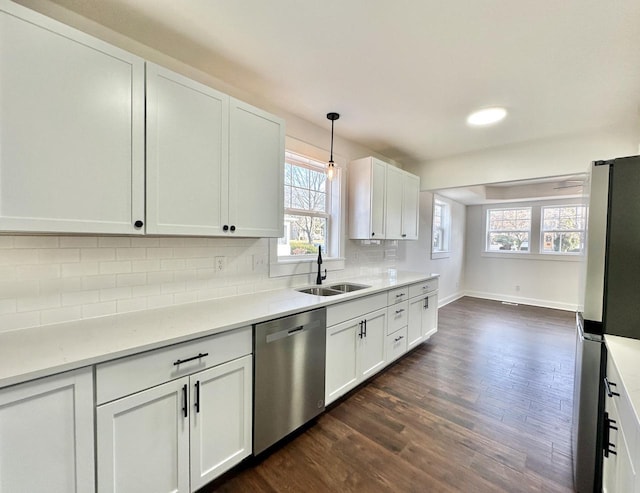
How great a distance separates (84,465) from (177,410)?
13.7 inches

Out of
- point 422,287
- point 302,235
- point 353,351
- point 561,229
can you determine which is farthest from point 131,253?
point 561,229

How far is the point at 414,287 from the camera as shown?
126 inches

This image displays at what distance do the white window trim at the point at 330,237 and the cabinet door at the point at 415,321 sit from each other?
93 cm

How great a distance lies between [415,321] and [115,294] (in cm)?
289

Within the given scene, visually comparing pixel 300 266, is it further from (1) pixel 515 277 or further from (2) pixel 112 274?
(1) pixel 515 277

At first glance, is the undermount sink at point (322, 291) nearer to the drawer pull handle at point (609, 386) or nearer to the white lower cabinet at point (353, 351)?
the white lower cabinet at point (353, 351)

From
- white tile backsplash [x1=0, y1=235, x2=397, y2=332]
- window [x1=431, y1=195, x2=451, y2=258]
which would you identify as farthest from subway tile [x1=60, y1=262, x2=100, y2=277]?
window [x1=431, y1=195, x2=451, y2=258]

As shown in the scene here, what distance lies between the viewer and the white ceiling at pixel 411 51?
1.45 meters

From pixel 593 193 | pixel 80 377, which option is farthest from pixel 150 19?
pixel 593 193

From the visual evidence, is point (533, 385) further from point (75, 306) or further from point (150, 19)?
point (150, 19)

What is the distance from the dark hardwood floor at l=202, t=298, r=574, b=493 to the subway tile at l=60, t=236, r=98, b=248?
1.51 m

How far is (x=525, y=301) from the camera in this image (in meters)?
6.05

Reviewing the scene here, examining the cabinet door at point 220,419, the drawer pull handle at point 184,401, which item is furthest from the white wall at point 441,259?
the drawer pull handle at point 184,401

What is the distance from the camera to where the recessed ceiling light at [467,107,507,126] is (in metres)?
2.52
